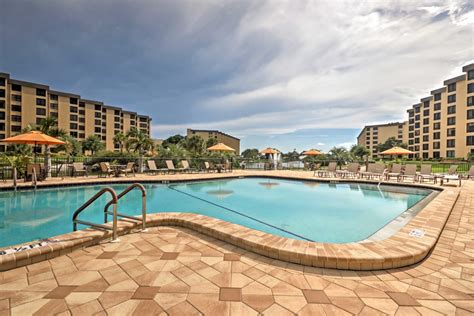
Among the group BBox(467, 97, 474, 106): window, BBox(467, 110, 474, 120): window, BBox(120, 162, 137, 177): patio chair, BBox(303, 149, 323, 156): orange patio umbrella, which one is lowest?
BBox(120, 162, 137, 177): patio chair

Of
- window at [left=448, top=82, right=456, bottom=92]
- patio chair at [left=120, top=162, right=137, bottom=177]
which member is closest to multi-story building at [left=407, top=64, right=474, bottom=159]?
window at [left=448, top=82, right=456, bottom=92]

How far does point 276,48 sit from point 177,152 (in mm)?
12292

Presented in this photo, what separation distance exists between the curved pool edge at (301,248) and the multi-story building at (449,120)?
40568 millimetres

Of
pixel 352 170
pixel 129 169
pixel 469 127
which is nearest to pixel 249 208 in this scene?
pixel 352 170

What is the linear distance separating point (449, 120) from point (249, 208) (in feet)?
146

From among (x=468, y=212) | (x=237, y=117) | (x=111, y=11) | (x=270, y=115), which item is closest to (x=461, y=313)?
(x=468, y=212)

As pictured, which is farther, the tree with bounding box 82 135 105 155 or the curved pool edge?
the tree with bounding box 82 135 105 155

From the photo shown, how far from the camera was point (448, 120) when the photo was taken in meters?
35.4

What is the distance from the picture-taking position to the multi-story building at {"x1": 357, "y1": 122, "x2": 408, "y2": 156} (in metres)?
71.8

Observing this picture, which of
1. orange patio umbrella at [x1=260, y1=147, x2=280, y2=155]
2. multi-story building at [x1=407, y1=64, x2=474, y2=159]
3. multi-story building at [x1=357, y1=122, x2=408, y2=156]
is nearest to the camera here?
orange patio umbrella at [x1=260, y1=147, x2=280, y2=155]

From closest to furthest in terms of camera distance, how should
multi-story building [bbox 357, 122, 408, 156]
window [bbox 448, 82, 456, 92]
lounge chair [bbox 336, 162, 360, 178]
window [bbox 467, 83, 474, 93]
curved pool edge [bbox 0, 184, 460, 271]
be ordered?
curved pool edge [bbox 0, 184, 460, 271], lounge chair [bbox 336, 162, 360, 178], window [bbox 467, 83, 474, 93], window [bbox 448, 82, 456, 92], multi-story building [bbox 357, 122, 408, 156]

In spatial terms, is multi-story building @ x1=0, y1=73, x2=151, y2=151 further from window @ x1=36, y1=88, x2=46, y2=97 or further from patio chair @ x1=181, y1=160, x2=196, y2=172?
patio chair @ x1=181, y1=160, x2=196, y2=172

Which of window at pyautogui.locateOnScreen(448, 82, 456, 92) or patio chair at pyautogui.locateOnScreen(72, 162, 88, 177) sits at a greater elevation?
window at pyautogui.locateOnScreen(448, 82, 456, 92)

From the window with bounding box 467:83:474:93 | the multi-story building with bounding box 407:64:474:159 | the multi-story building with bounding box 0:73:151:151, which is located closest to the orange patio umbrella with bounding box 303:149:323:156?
the multi-story building with bounding box 407:64:474:159
